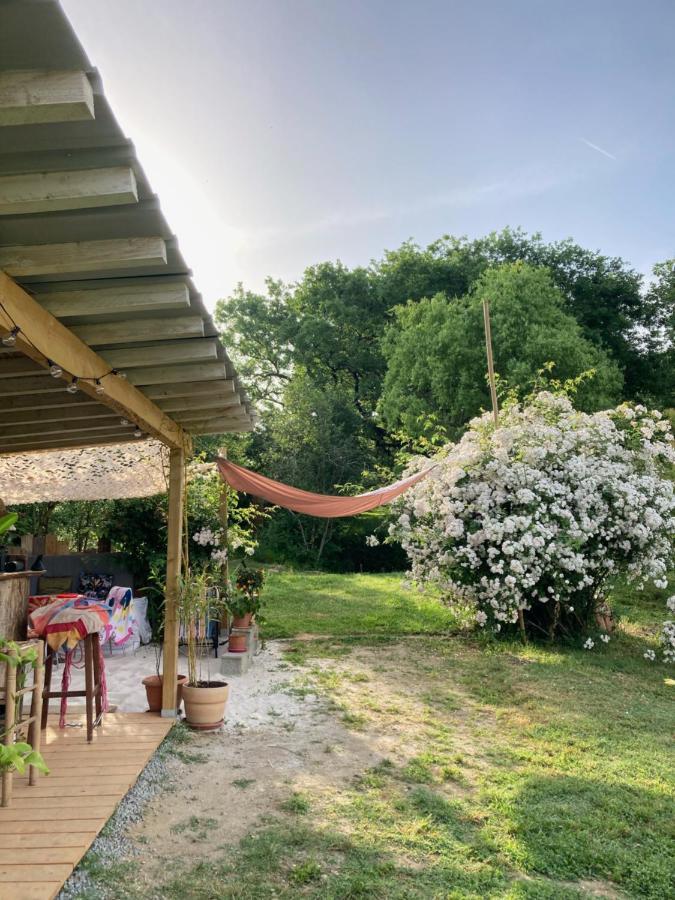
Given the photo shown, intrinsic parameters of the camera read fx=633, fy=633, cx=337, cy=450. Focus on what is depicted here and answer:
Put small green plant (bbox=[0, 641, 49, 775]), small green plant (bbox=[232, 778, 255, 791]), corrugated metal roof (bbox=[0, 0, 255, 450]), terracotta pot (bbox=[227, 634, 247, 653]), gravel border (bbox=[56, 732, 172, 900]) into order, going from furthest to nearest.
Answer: terracotta pot (bbox=[227, 634, 247, 653]) < small green plant (bbox=[232, 778, 255, 791]) < gravel border (bbox=[56, 732, 172, 900]) < small green plant (bbox=[0, 641, 49, 775]) < corrugated metal roof (bbox=[0, 0, 255, 450])

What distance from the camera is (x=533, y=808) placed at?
284cm

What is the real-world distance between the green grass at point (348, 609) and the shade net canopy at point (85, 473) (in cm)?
234

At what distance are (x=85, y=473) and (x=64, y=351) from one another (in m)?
3.80

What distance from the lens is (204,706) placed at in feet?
12.7

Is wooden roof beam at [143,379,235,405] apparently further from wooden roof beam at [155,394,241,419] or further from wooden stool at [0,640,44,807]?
wooden stool at [0,640,44,807]

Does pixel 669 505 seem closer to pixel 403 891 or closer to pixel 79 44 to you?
pixel 403 891

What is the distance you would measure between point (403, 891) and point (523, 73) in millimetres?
7256

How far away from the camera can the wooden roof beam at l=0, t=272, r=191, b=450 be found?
2.11m

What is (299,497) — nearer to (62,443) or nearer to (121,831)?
(62,443)

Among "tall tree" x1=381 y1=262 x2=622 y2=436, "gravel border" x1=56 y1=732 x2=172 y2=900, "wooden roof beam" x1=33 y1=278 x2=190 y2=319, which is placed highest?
"tall tree" x1=381 y1=262 x2=622 y2=436

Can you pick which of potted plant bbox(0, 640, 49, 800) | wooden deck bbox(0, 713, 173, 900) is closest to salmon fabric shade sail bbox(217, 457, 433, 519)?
wooden deck bbox(0, 713, 173, 900)

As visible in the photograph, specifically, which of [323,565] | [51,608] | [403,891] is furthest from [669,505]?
[323,565]

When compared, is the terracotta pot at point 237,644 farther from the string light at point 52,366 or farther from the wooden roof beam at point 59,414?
the string light at point 52,366

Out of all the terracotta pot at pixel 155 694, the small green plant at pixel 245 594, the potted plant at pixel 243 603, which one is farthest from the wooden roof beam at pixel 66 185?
the small green plant at pixel 245 594
